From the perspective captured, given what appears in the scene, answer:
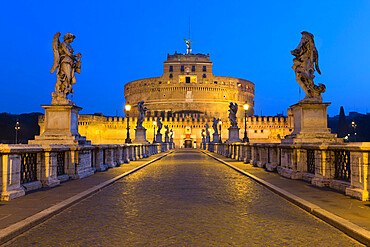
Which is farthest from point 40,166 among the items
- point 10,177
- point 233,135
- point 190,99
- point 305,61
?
point 190,99

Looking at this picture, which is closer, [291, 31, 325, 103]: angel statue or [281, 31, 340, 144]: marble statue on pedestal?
[281, 31, 340, 144]: marble statue on pedestal

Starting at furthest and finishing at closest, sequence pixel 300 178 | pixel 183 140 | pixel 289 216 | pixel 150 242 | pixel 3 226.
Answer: pixel 183 140 < pixel 300 178 < pixel 289 216 < pixel 3 226 < pixel 150 242

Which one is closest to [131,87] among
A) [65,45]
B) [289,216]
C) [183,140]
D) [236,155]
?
Answer: [183,140]

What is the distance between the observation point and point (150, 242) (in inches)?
174

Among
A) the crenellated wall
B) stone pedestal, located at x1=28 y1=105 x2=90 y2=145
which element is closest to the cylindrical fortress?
the crenellated wall

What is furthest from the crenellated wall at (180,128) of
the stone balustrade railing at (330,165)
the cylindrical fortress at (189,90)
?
the stone balustrade railing at (330,165)

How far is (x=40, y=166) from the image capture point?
348 inches

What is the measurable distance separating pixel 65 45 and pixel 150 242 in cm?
1004

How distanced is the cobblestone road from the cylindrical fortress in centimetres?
10579

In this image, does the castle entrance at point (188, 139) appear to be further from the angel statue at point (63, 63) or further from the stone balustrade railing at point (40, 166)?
the angel statue at point (63, 63)

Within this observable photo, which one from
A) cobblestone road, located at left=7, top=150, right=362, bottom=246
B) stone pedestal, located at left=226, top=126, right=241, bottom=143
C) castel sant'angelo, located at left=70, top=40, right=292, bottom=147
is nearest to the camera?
cobblestone road, located at left=7, top=150, right=362, bottom=246

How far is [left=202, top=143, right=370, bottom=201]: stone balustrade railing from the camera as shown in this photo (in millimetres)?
6891

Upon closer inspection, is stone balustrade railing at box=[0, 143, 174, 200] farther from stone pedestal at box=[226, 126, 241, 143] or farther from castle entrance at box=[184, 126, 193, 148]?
castle entrance at box=[184, 126, 193, 148]

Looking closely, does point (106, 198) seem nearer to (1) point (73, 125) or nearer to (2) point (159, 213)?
(2) point (159, 213)
